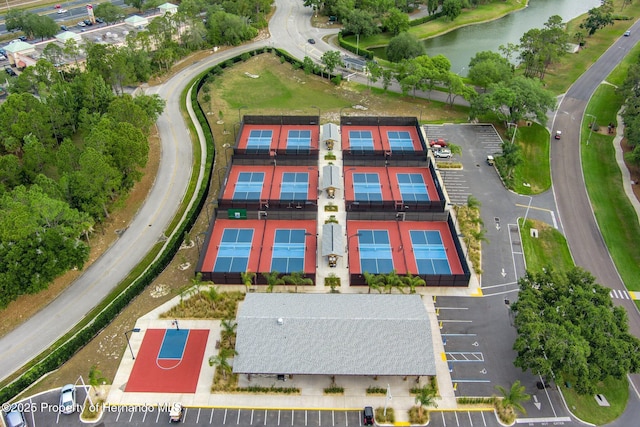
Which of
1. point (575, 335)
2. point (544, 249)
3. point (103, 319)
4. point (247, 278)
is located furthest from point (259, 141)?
point (575, 335)

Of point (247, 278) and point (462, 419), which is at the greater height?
point (247, 278)

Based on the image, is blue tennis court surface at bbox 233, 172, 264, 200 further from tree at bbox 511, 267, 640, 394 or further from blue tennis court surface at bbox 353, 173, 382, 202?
tree at bbox 511, 267, 640, 394

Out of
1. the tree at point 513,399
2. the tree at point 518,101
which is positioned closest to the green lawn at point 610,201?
the tree at point 518,101

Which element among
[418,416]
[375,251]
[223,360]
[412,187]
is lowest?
[418,416]

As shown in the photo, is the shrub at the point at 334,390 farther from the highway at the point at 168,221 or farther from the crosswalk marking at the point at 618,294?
the crosswalk marking at the point at 618,294

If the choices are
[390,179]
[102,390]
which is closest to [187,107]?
[390,179]

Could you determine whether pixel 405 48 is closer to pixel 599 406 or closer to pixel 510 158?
pixel 510 158

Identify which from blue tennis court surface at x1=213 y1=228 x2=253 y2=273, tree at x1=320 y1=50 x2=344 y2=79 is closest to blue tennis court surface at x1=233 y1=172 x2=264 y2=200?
blue tennis court surface at x1=213 y1=228 x2=253 y2=273
